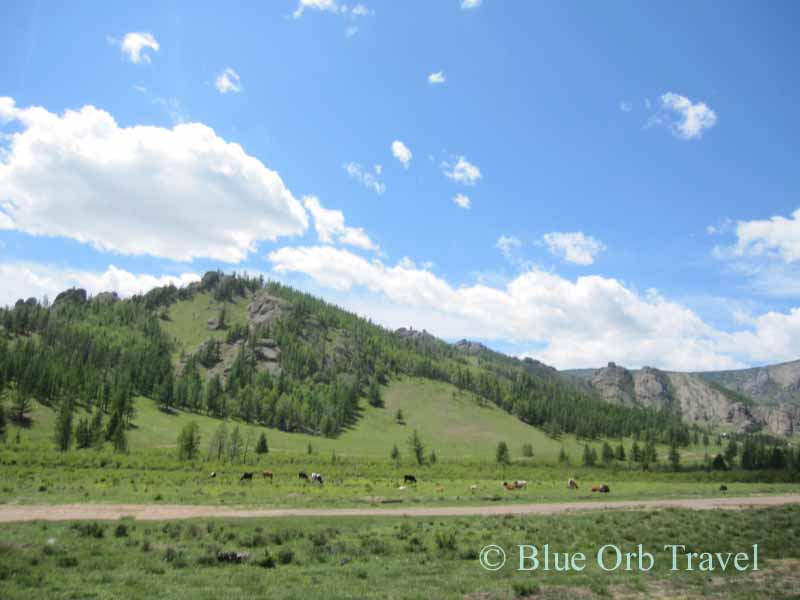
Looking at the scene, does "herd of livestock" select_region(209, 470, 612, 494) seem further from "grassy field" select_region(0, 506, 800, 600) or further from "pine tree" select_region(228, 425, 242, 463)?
"pine tree" select_region(228, 425, 242, 463)

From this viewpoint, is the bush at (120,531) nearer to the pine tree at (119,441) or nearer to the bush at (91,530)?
the bush at (91,530)

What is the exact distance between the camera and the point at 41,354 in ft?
508

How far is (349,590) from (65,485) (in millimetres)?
42346

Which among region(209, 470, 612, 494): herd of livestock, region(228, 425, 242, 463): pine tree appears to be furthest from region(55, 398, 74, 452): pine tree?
region(209, 470, 612, 494): herd of livestock

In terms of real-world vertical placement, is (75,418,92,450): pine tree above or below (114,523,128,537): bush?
below

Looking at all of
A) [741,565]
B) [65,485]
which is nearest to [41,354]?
[65,485]

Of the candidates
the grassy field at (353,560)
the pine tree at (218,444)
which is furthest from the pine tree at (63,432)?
the grassy field at (353,560)

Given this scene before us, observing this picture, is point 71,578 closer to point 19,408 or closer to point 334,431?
point 19,408

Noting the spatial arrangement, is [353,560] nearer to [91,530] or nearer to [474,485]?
[91,530]

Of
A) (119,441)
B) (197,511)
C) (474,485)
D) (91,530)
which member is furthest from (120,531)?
(119,441)

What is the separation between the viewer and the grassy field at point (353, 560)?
15.2m

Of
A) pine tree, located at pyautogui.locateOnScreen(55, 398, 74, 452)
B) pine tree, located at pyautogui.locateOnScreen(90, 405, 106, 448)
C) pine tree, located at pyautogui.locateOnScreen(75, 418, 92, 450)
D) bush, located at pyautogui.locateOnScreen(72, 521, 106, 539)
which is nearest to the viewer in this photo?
bush, located at pyautogui.locateOnScreen(72, 521, 106, 539)

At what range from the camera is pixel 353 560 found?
1973 cm

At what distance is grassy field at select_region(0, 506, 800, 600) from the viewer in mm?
15250
